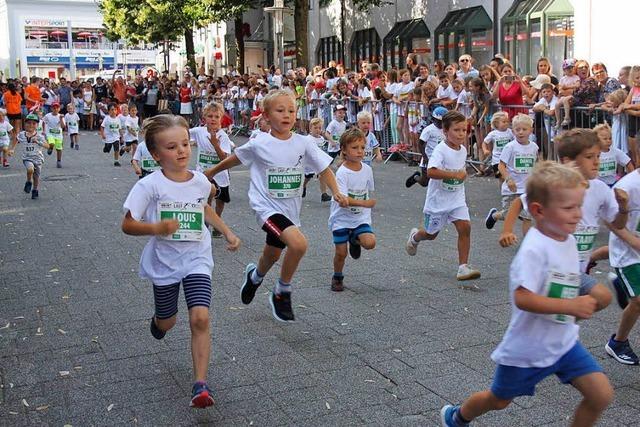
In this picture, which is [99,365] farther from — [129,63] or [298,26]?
[129,63]

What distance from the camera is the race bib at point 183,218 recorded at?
5.23 metres

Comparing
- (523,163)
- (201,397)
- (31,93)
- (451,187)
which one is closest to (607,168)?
(523,163)

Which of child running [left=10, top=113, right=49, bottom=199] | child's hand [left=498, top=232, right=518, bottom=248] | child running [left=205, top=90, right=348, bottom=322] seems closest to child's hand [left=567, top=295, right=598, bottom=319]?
child's hand [left=498, top=232, right=518, bottom=248]

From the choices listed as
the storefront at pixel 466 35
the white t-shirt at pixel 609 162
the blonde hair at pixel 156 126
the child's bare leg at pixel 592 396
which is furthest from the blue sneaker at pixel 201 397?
the storefront at pixel 466 35

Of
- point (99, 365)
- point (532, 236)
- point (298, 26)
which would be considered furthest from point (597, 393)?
point (298, 26)

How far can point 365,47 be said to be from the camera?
36.8 metres

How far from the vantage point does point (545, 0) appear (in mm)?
23578

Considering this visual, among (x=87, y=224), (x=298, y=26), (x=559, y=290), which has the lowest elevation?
(x=87, y=224)

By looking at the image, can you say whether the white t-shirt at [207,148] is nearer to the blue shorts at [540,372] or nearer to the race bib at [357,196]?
the race bib at [357,196]

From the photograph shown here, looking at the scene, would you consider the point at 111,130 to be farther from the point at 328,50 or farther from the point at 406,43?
the point at 328,50

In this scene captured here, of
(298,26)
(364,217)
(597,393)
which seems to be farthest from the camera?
(298,26)

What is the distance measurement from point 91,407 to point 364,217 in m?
3.45

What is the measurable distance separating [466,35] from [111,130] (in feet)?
38.9

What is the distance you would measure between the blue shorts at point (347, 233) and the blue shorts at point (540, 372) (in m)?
3.81
